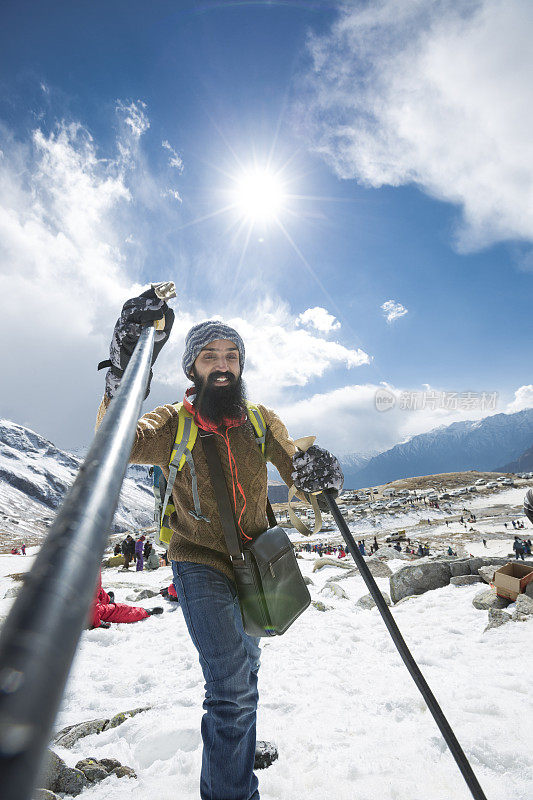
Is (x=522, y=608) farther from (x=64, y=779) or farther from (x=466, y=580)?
(x=64, y=779)

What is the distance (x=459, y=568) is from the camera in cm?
927

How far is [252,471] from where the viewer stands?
2.93m

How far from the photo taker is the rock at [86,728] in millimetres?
3375

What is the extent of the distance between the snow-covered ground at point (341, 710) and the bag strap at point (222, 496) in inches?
41.9

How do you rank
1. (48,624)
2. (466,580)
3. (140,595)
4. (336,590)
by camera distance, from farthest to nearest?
(140,595) < (336,590) < (466,580) < (48,624)

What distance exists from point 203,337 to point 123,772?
11.9ft

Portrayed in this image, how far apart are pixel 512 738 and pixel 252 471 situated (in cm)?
298

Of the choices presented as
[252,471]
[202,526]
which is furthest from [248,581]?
[252,471]

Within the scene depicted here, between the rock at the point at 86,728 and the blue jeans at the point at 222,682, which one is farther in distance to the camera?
the rock at the point at 86,728

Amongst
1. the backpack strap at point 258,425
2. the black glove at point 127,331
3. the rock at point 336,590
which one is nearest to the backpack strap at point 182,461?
the backpack strap at point 258,425

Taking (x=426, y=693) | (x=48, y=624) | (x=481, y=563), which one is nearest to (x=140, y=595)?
(x=481, y=563)

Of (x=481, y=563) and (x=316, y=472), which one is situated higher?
(x=316, y=472)

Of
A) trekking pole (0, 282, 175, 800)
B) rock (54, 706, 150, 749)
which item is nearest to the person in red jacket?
rock (54, 706, 150, 749)

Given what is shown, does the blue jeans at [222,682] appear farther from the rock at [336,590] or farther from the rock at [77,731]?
the rock at [336,590]
